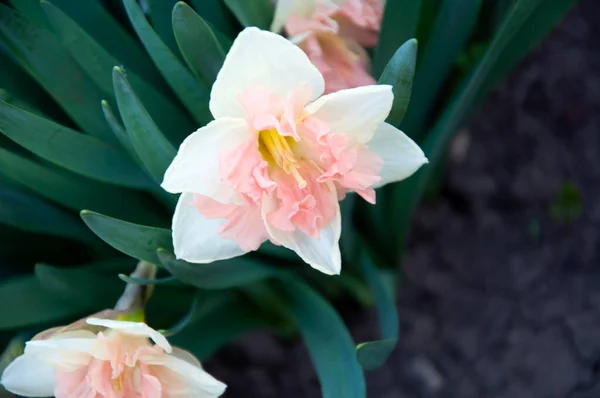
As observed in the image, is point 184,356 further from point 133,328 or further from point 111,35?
point 111,35

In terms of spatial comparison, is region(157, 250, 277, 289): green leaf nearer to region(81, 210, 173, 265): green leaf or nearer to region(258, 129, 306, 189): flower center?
region(81, 210, 173, 265): green leaf

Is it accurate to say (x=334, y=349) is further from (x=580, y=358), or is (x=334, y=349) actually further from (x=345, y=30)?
(x=580, y=358)

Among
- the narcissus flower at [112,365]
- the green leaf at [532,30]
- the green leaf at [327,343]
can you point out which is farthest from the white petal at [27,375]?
the green leaf at [532,30]

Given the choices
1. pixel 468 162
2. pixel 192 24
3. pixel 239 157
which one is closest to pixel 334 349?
pixel 239 157

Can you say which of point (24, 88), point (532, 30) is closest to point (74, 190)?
point (24, 88)

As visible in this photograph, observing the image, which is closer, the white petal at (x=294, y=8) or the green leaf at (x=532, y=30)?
the white petal at (x=294, y=8)

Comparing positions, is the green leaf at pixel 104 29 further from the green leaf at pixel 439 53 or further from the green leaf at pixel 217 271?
the green leaf at pixel 439 53
